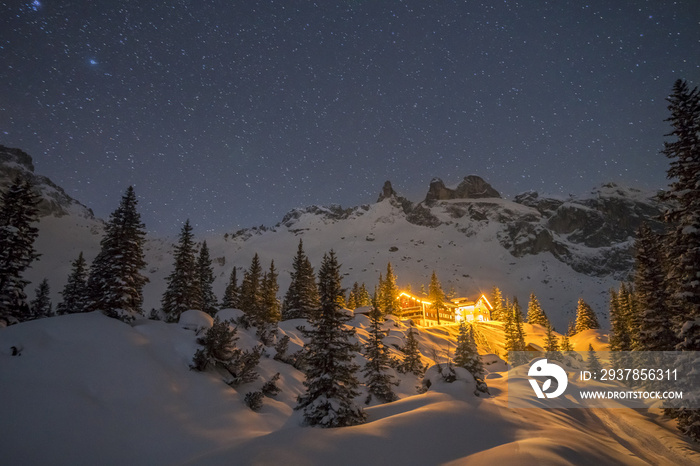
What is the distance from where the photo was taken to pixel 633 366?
88.1 ft

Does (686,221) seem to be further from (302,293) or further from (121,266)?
(302,293)

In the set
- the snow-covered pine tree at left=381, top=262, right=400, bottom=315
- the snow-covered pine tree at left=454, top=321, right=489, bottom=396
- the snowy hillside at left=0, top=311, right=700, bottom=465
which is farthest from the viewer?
the snow-covered pine tree at left=381, top=262, right=400, bottom=315

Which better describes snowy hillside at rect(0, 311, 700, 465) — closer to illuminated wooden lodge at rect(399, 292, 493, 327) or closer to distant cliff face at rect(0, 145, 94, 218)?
illuminated wooden lodge at rect(399, 292, 493, 327)

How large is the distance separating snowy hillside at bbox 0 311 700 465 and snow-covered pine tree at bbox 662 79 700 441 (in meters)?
4.39

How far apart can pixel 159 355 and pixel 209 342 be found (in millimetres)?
2290

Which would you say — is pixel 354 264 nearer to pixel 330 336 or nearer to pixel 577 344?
pixel 577 344

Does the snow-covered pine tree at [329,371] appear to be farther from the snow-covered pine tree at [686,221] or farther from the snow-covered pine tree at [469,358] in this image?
the snow-covered pine tree at [686,221]

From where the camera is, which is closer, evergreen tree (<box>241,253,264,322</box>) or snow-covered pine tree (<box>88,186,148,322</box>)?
snow-covered pine tree (<box>88,186,148,322</box>)

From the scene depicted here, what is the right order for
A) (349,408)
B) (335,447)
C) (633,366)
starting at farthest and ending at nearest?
(633,366) < (349,408) < (335,447)

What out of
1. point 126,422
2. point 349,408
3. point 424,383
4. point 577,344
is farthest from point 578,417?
point 577,344

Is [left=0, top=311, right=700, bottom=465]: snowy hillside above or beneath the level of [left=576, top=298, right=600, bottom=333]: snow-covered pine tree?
beneath

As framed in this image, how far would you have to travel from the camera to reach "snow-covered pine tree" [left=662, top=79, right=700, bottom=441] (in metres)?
13.5

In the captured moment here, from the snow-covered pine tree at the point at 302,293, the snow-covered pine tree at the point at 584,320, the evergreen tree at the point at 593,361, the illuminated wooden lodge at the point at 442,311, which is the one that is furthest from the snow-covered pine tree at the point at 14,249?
the snow-covered pine tree at the point at 584,320

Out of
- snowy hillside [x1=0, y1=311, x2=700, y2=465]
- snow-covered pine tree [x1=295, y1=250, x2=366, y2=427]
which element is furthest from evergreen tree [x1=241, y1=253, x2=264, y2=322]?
snow-covered pine tree [x1=295, y1=250, x2=366, y2=427]
